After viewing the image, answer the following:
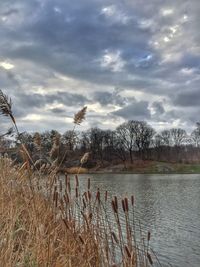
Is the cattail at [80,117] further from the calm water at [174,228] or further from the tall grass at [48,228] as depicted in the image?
the calm water at [174,228]

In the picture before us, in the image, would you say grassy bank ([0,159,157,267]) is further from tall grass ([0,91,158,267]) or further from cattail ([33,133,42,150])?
cattail ([33,133,42,150])

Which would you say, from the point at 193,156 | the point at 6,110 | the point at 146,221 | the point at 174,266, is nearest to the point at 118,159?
the point at 193,156

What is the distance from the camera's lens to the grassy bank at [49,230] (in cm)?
413

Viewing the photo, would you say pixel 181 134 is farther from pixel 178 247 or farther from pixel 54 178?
pixel 54 178

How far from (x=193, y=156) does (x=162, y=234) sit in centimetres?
9726

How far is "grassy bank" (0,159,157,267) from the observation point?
4133 mm

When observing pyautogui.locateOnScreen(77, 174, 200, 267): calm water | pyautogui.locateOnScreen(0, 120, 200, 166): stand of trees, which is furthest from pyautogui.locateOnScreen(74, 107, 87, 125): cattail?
pyautogui.locateOnScreen(0, 120, 200, 166): stand of trees

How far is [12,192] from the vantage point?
5.98 metres

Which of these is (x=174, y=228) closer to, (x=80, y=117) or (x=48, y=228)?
(x=48, y=228)

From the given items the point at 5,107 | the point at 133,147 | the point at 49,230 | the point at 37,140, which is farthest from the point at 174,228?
the point at 133,147

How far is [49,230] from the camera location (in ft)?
17.9

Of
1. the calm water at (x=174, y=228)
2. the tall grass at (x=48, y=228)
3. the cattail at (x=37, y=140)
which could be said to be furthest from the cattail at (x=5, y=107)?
the calm water at (x=174, y=228)

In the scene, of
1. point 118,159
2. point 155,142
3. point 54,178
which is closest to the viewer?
point 54,178

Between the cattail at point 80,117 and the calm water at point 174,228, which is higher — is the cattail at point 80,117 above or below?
above
